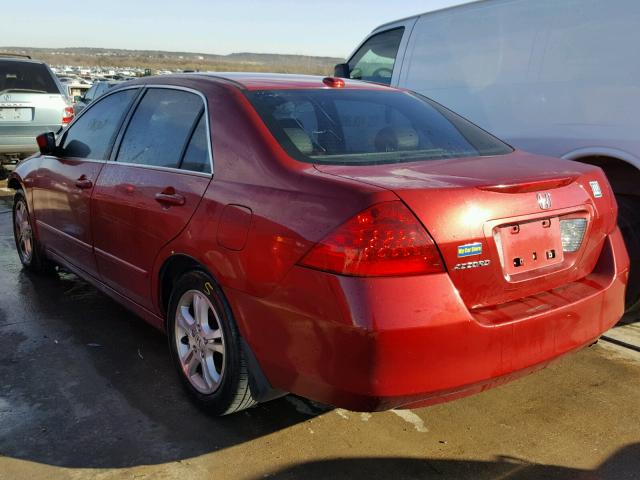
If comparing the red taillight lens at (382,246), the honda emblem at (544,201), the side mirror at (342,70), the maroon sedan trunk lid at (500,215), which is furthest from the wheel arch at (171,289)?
the side mirror at (342,70)

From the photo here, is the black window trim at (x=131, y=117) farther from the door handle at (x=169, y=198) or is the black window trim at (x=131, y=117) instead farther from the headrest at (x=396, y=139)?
the headrest at (x=396, y=139)

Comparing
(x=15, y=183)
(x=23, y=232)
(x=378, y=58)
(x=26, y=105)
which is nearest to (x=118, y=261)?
(x=23, y=232)

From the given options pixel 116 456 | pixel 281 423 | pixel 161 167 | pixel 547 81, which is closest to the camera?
pixel 116 456

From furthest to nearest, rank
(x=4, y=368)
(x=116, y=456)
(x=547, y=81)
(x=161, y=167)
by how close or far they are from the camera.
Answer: (x=547, y=81) < (x=4, y=368) < (x=161, y=167) < (x=116, y=456)

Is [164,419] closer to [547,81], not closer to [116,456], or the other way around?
[116,456]

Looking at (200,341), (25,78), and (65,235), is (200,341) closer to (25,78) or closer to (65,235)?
(65,235)

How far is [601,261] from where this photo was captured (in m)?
3.02

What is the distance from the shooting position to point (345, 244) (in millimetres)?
2361

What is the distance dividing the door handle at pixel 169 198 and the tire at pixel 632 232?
267 centimetres

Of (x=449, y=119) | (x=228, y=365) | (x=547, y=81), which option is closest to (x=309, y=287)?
(x=228, y=365)

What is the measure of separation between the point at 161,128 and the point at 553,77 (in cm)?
263

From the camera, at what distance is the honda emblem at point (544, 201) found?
2.67 metres

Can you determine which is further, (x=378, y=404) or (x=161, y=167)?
(x=161, y=167)

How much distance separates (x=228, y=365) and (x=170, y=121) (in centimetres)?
144
